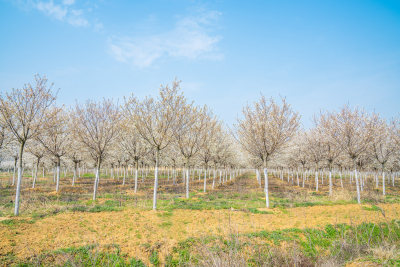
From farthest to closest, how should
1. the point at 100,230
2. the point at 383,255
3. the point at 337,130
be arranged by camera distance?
1. the point at 337,130
2. the point at 100,230
3. the point at 383,255

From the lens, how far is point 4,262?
20.7 feet

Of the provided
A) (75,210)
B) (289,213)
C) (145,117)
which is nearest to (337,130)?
(289,213)

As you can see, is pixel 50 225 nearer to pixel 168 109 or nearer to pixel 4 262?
pixel 4 262

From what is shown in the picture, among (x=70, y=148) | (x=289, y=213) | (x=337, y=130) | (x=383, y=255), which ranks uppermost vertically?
(x=337, y=130)

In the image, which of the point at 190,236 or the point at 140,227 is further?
the point at 140,227

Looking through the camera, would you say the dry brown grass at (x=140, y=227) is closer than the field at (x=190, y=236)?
No

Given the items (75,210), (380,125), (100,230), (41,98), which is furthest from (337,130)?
(41,98)

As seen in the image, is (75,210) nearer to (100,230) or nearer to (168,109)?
(100,230)

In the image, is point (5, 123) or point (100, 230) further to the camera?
point (5, 123)

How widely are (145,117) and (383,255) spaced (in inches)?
502

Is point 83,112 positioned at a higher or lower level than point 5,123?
higher

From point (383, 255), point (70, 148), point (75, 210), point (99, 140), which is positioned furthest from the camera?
point (70, 148)

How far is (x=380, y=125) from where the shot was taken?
64.3 ft

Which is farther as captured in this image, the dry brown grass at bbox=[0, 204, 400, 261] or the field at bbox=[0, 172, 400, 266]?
the dry brown grass at bbox=[0, 204, 400, 261]
